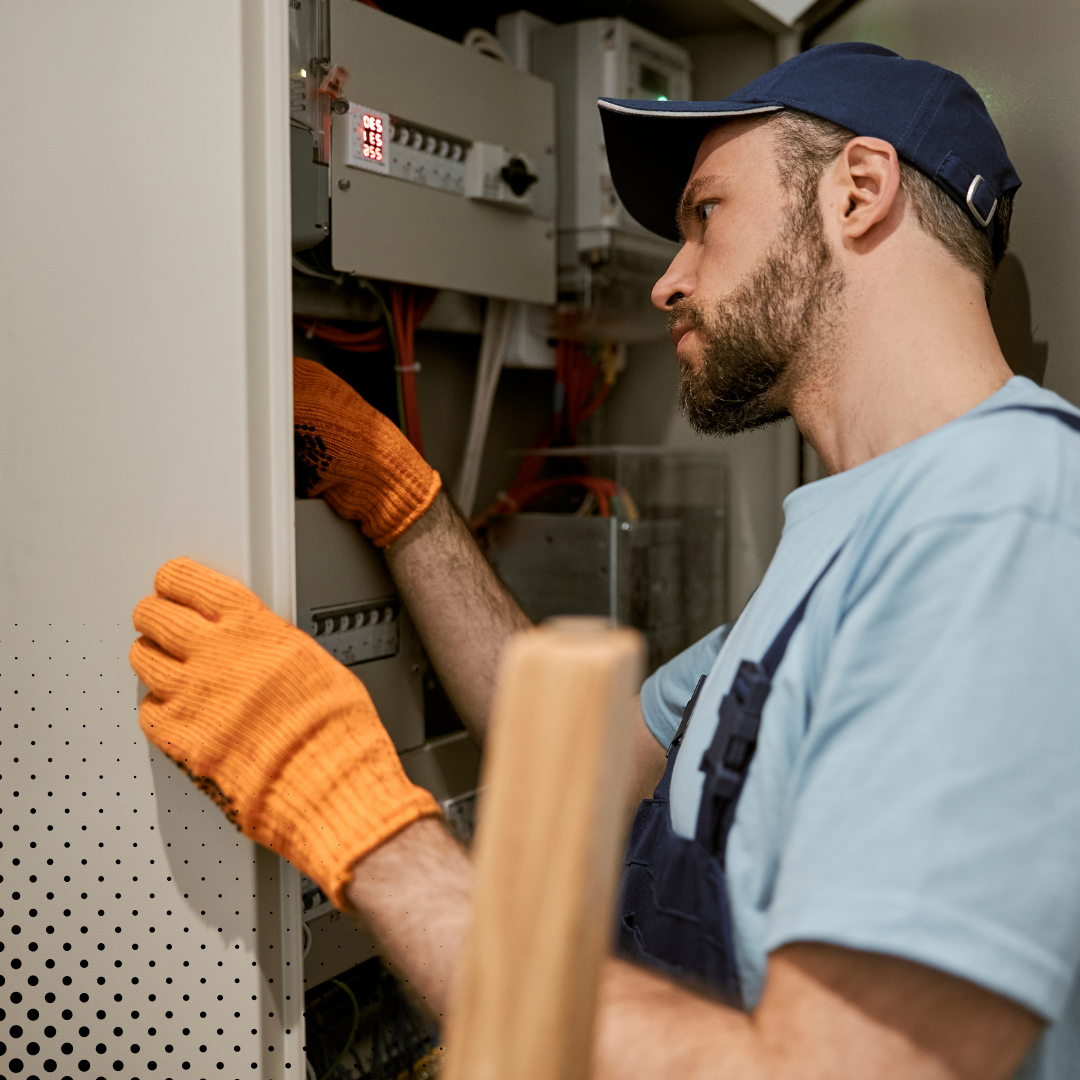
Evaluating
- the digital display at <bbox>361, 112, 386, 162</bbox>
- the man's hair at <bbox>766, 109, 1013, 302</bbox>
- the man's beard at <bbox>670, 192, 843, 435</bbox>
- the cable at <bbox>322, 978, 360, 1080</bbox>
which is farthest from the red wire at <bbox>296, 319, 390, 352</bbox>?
the cable at <bbox>322, 978, 360, 1080</bbox>

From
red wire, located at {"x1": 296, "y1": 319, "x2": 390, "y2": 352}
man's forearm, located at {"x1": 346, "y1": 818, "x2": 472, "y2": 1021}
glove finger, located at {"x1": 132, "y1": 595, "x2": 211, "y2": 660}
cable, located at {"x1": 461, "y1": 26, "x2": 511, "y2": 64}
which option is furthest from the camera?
cable, located at {"x1": 461, "y1": 26, "x2": 511, "y2": 64}

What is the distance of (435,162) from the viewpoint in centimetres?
129

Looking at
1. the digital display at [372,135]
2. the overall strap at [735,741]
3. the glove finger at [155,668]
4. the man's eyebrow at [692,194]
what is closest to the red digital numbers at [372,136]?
the digital display at [372,135]

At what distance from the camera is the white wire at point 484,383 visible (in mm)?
1529

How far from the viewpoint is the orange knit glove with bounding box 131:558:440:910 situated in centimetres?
80

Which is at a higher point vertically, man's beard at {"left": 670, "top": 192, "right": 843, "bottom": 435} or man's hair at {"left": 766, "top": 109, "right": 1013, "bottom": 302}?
man's hair at {"left": 766, "top": 109, "right": 1013, "bottom": 302}

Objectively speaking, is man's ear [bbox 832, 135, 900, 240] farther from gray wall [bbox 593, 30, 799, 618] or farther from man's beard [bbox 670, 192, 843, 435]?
gray wall [bbox 593, 30, 799, 618]

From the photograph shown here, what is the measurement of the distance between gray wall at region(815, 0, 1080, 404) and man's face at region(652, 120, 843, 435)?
308 millimetres

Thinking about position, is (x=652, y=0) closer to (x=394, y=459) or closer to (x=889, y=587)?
(x=394, y=459)

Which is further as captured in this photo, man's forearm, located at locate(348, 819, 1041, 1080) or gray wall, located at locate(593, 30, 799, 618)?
gray wall, located at locate(593, 30, 799, 618)

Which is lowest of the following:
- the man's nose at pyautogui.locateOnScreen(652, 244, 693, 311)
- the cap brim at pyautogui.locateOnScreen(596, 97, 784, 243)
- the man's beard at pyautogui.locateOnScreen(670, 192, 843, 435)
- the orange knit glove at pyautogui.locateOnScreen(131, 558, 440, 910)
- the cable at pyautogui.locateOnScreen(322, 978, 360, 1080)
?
the cable at pyautogui.locateOnScreen(322, 978, 360, 1080)

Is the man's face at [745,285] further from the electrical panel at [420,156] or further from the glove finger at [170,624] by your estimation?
the glove finger at [170,624]

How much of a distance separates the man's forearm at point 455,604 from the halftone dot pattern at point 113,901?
0.38 meters

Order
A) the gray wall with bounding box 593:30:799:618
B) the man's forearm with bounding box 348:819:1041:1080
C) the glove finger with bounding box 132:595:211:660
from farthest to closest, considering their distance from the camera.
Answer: the gray wall with bounding box 593:30:799:618 → the glove finger with bounding box 132:595:211:660 → the man's forearm with bounding box 348:819:1041:1080
